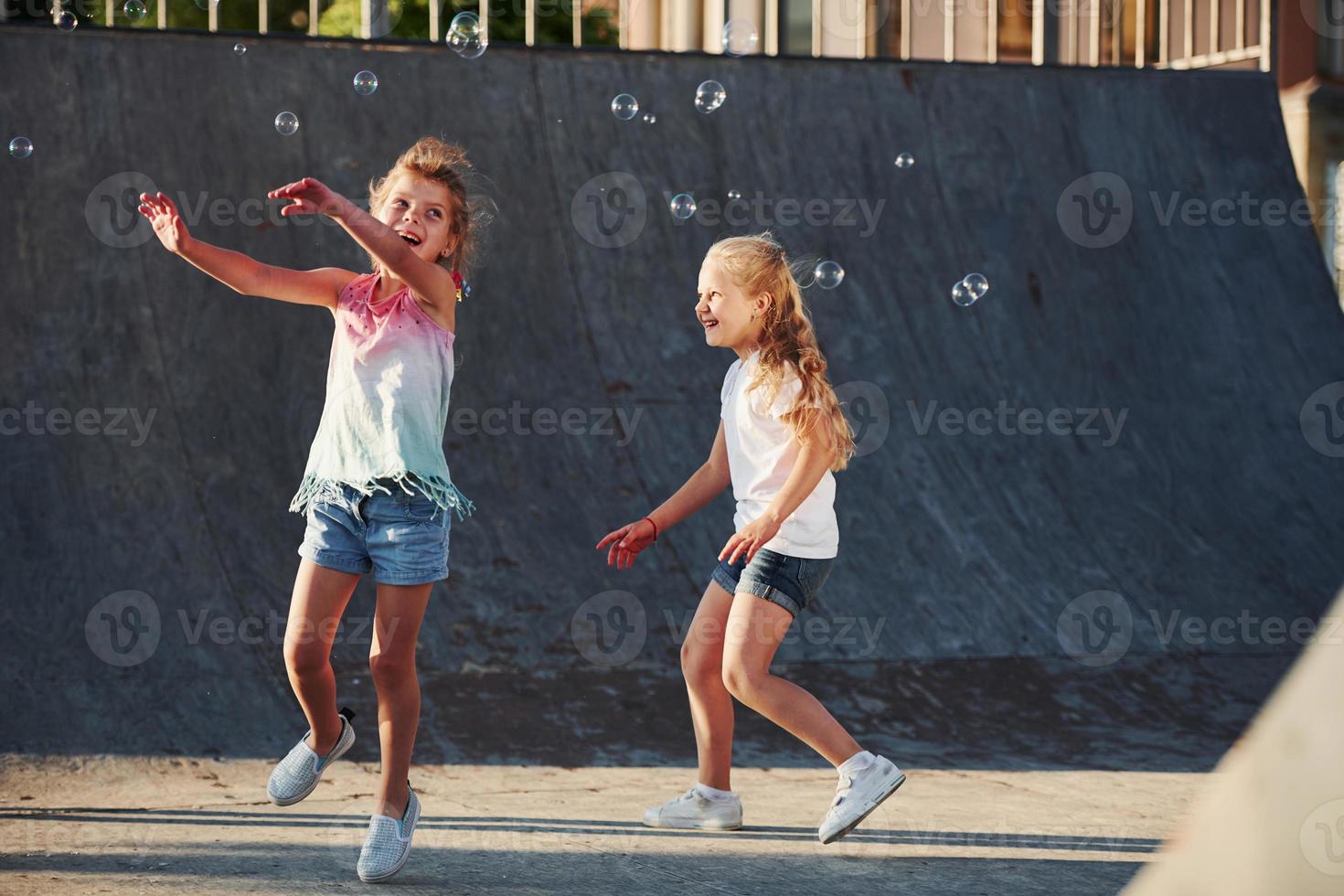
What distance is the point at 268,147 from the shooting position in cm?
745

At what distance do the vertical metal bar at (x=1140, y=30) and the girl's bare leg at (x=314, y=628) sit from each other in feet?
52.7

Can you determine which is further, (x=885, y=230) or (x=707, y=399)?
(x=885, y=230)

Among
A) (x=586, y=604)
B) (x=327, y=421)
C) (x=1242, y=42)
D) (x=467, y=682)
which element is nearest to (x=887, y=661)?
(x=586, y=604)

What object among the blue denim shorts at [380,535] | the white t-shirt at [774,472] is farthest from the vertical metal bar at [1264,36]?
the blue denim shorts at [380,535]

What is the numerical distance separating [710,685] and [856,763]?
0.52 meters

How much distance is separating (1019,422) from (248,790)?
448 cm

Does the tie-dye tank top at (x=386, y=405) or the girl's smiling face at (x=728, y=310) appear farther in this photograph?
the girl's smiling face at (x=728, y=310)

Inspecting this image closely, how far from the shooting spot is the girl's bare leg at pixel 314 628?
360 centimetres

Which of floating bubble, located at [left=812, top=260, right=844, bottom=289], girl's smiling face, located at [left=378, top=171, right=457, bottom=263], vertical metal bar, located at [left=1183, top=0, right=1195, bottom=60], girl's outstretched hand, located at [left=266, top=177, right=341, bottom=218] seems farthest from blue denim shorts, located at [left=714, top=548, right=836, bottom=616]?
vertical metal bar, located at [left=1183, top=0, right=1195, bottom=60]

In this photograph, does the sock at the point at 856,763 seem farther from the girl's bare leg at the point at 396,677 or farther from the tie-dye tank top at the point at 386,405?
the tie-dye tank top at the point at 386,405

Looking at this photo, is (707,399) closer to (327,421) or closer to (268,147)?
(268,147)

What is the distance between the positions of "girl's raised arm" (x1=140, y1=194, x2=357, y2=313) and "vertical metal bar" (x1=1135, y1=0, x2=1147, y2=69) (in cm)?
1565

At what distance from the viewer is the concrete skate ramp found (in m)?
5.71

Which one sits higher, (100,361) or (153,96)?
(153,96)
